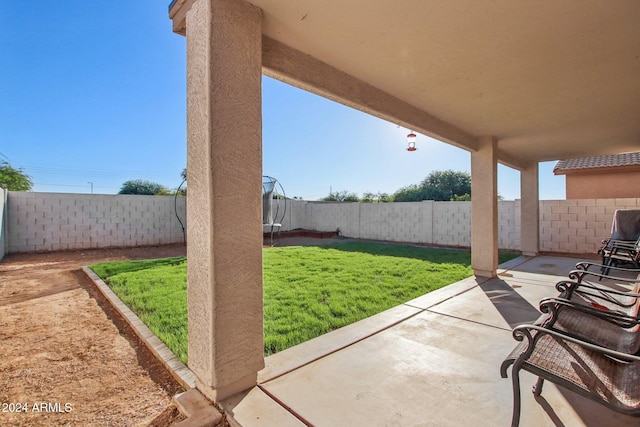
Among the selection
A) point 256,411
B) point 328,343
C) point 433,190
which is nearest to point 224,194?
point 256,411

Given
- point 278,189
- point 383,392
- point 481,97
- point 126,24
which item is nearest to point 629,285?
point 481,97

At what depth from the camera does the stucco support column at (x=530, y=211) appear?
7.43 meters

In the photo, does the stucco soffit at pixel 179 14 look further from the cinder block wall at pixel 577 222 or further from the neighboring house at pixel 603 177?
the neighboring house at pixel 603 177

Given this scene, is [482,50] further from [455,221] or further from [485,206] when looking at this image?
[455,221]

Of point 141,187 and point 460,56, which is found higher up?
point 141,187

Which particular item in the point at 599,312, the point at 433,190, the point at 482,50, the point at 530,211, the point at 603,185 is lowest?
the point at 599,312

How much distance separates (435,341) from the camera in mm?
2639

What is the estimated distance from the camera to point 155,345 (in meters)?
2.52

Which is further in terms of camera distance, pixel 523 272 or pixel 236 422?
pixel 523 272

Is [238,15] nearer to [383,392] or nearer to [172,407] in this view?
[172,407]

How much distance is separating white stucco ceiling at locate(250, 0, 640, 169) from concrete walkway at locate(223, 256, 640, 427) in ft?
8.10

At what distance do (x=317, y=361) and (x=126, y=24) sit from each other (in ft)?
25.7

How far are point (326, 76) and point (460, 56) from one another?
→ 1144 millimetres

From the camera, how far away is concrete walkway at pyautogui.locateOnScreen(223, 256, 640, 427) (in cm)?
164
